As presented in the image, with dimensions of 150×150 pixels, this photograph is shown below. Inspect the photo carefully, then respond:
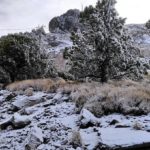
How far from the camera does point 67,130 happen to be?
10.7 metres

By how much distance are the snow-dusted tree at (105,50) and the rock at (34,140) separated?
28.4 feet

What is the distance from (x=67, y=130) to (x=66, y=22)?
84585mm

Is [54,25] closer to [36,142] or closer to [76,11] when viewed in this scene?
[76,11]

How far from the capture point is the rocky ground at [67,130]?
Result: 9242mm

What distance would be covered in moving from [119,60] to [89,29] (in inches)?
91.8

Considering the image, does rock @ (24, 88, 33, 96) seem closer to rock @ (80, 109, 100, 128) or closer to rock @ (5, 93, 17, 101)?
rock @ (5, 93, 17, 101)

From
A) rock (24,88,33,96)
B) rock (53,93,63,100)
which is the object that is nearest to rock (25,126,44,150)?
rock (53,93,63,100)

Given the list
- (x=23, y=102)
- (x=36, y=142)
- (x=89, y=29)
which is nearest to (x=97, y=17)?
(x=89, y=29)

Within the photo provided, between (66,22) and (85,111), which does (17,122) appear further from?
(66,22)

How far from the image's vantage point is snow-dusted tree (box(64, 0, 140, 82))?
18406mm

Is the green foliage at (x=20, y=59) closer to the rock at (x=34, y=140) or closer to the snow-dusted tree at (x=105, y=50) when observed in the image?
the snow-dusted tree at (x=105, y=50)

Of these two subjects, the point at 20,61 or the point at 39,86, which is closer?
the point at 39,86

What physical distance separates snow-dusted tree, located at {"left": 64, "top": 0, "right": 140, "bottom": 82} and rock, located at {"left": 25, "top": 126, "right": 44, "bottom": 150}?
340 inches

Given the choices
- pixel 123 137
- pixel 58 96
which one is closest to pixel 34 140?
pixel 123 137
